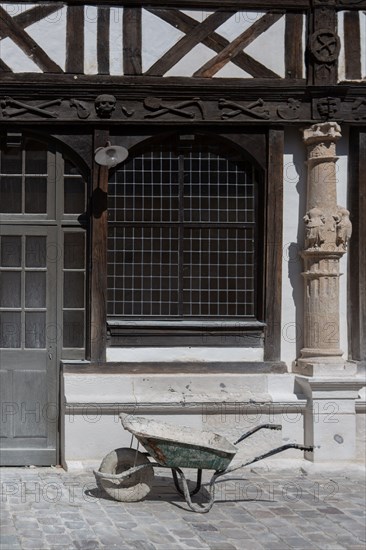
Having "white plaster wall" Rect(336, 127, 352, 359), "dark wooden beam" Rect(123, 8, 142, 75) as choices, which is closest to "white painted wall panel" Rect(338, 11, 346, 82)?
"white plaster wall" Rect(336, 127, 352, 359)

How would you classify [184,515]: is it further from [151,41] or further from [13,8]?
[13,8]

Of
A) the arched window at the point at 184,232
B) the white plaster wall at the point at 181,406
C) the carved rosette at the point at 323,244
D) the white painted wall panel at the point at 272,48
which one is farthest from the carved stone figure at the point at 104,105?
the white plaster wall at the point at 181,406

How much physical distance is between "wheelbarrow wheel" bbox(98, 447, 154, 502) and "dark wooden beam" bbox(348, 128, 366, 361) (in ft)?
9.67

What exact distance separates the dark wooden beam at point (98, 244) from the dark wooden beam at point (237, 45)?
1.25 m

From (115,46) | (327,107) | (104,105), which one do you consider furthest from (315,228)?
(115,46)

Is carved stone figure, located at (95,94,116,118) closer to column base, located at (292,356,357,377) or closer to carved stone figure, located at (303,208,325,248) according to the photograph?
carved stone figure, located at (303,208,325,248)

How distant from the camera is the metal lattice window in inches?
378

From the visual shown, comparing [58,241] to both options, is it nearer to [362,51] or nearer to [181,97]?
[181,97]

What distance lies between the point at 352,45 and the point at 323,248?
7.22 ft

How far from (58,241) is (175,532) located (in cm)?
362

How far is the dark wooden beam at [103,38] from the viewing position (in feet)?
30.9

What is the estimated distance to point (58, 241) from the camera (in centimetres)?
946

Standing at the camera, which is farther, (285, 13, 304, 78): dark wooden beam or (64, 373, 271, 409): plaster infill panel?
(285, 13, 304, 78): dark wooden beam

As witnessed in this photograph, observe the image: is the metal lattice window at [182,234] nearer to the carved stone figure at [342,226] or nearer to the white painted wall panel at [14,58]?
the carved stone figure at [342,226]
